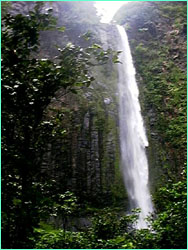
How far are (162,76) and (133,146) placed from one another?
3.69 m

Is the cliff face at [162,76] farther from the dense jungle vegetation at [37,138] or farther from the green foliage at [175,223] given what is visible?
the green foliage at [175,223]

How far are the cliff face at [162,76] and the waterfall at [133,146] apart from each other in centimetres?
22

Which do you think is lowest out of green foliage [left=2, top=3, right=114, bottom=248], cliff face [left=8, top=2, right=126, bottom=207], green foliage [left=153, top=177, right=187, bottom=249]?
green foliage [left=153, top=177, right=187, bottom=249]

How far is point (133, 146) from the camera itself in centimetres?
858

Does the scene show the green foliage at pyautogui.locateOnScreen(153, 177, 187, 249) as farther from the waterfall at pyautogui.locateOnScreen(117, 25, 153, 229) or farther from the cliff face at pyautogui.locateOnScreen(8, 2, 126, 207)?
the waterfall at pyautogui.locateOnScreen(117, 25, 153, 229)

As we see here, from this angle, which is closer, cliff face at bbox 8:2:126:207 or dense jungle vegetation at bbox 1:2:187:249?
dense jungle vegetation at bbox 1:2:187:249

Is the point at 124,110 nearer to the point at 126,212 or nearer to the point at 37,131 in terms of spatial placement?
the point at 126,212

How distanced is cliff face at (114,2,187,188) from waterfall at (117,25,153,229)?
220 millimetres

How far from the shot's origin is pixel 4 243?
79.5 inches

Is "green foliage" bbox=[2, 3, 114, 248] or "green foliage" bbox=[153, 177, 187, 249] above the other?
"green foliage" bbox=[2, 3, 114, 248]

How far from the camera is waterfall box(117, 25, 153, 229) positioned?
7.54 metres

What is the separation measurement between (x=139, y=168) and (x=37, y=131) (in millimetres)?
6155

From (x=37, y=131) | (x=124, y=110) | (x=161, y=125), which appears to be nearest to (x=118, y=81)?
(x=124, y=110)

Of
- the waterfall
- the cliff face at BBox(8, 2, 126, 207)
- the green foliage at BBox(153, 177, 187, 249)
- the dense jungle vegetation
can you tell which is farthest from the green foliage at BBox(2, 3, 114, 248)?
the waterfall
